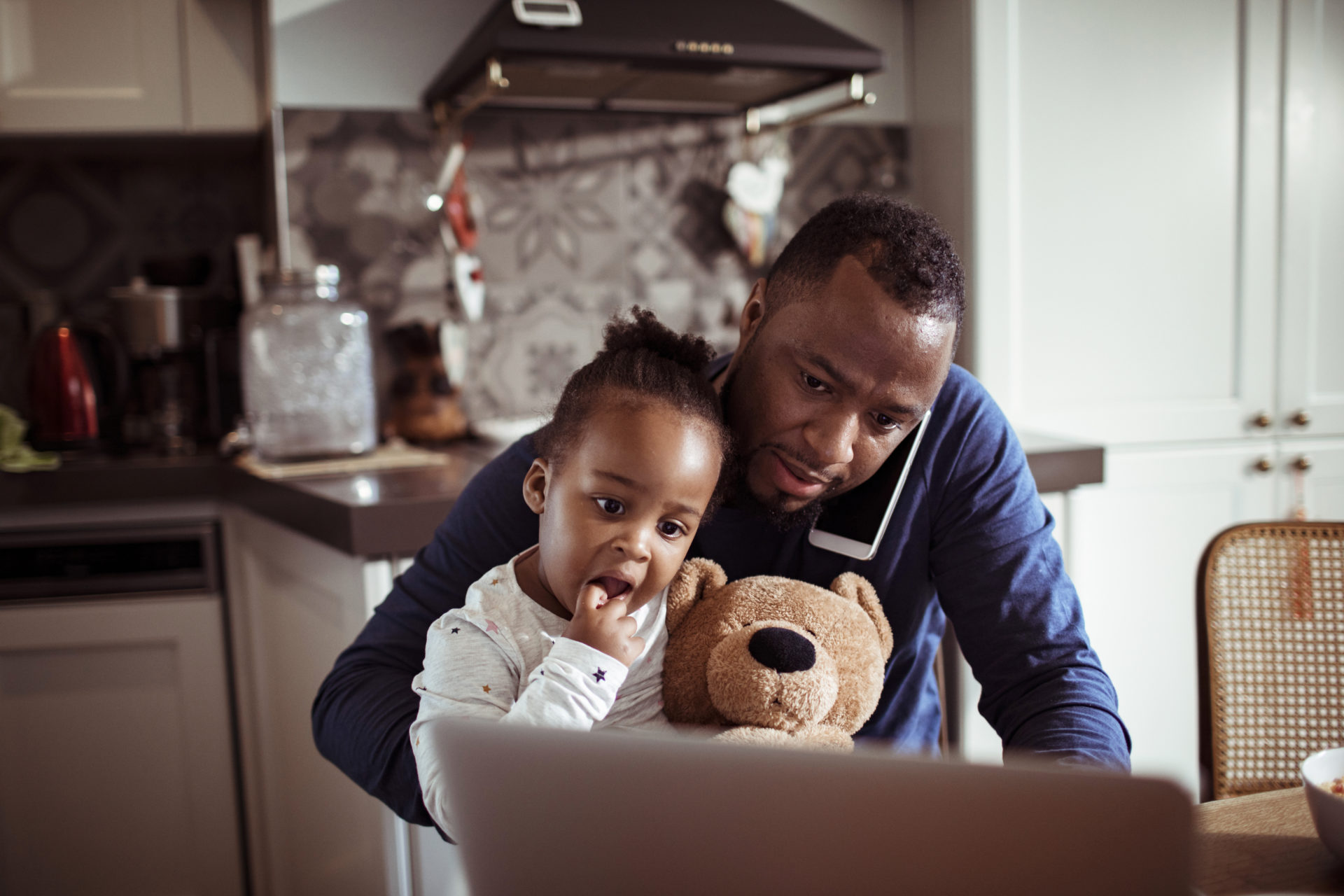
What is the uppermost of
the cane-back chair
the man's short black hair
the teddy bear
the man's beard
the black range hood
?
the black range hood

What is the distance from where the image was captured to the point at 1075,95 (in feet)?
6.53

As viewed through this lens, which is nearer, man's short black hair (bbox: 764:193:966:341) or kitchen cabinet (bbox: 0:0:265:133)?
man's short black hair (bbox: 764:193:966:341)

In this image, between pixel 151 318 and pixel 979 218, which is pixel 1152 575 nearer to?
pixel 979 218

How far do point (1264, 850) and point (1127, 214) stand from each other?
1.68m

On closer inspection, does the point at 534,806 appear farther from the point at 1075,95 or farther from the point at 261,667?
the point at 1075,95

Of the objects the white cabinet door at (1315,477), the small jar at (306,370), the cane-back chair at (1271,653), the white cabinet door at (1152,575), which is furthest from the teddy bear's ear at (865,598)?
the white cabinet door at (1315,477)

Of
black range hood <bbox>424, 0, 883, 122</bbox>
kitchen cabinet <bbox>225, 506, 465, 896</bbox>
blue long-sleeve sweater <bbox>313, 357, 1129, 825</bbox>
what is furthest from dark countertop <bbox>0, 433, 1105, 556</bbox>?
black range hood <bbox>424, 0, 883, 122</bbox>

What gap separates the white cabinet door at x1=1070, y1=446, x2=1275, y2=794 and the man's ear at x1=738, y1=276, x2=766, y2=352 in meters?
1.25

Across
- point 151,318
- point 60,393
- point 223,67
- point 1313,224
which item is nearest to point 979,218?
point 1313,224

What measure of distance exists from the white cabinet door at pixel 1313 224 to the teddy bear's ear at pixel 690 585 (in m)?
1.80

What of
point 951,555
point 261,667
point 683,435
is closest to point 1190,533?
point 951,555

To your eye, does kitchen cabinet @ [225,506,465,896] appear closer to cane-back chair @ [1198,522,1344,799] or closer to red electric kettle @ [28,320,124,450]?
red electric kettle @ [28,320,124,450]

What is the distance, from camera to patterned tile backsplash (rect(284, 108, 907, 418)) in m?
1.99

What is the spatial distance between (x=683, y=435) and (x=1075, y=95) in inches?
64.2
